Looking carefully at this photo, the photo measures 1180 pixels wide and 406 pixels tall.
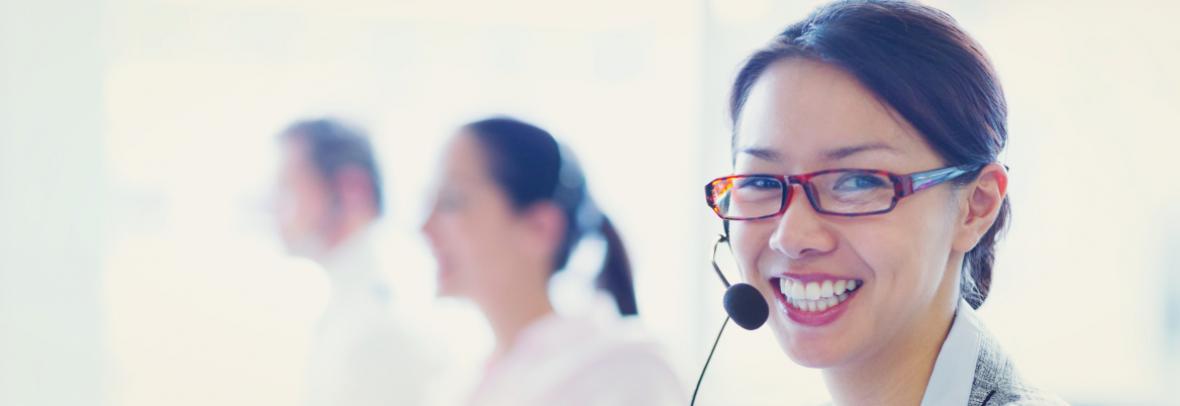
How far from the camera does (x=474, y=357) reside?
2.89m

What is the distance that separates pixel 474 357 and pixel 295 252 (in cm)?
76

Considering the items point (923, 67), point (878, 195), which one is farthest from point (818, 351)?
point (923, 67)

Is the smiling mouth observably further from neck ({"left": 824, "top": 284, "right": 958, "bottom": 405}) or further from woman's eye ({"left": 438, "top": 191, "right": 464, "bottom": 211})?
woman's eye ({"left": 438, "top": 191, "right": 464, "bottom": 211})

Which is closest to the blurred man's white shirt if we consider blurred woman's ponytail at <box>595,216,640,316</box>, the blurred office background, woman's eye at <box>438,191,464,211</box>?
the blurred office background

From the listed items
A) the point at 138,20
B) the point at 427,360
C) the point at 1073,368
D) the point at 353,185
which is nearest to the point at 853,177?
the point at 427,360

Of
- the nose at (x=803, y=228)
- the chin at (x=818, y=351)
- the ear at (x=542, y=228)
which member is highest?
the nose at (x=803, y=228)

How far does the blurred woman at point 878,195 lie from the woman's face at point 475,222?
1.03 m

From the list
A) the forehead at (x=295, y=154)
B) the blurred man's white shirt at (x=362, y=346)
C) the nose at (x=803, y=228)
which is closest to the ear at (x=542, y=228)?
the blurred man's white shirt at (x=362, y=346)

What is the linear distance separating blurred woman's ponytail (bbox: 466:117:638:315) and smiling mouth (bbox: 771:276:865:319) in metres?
1.06

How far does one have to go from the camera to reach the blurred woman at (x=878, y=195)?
0.93 metres

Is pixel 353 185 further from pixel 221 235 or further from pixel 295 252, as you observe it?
pixel 221 235

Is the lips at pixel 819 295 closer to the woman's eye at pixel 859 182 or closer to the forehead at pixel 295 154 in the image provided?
the woman's eye at pixel 859 182

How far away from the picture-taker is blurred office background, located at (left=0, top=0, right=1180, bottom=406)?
230 centimetres

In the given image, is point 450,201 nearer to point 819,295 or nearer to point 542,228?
point 542,228
